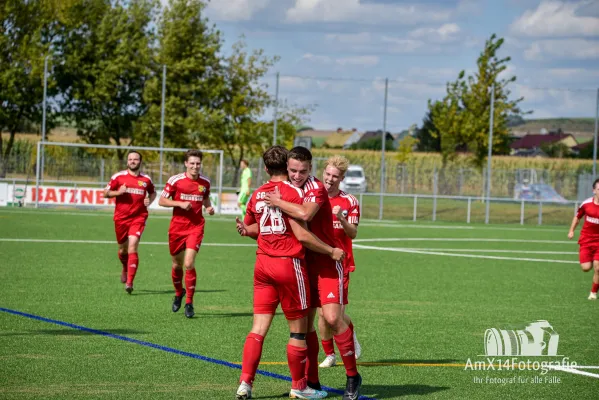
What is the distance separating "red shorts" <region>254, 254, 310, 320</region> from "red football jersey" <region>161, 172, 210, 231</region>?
527cm

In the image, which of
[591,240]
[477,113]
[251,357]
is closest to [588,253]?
[591,240]

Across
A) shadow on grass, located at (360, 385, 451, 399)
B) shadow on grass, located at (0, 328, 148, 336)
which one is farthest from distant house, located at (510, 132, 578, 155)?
shadow on grass, located at (360, 385, 451, 399)

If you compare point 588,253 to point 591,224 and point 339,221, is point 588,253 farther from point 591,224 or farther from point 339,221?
point 339,221

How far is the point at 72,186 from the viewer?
119 ft

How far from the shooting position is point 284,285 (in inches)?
272

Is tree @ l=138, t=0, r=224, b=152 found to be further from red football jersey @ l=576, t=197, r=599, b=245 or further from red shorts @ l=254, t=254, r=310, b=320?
red shorts @ l=254, t=254, r=310, b=320

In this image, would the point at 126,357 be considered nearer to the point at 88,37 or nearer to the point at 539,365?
the point at 539,365

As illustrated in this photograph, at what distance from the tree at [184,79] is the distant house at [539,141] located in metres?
16.9

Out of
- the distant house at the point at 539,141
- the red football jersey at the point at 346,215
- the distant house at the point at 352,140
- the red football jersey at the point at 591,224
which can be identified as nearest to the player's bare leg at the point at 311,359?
the red football jersey at the point at 346,215

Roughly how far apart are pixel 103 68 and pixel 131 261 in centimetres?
3487

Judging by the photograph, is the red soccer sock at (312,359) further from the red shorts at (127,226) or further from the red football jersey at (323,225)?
the red shorts at (127,226)

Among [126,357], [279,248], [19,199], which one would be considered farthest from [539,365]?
[19,199]

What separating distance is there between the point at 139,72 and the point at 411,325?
37649mm

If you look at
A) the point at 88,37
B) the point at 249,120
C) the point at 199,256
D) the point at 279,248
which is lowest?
the point at 199,256
